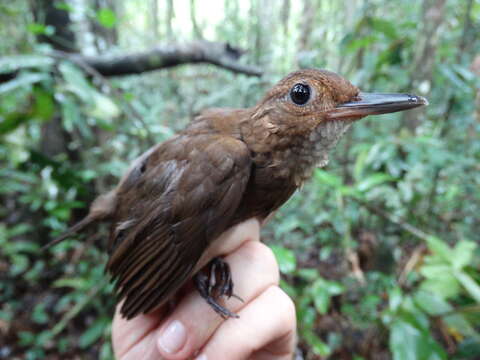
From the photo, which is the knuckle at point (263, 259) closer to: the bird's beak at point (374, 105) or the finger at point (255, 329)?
the finger at point (255, 329)

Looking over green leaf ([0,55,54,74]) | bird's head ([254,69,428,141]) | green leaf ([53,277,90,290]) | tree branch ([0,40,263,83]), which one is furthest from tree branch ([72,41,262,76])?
green leaf ([53,277,90,290])

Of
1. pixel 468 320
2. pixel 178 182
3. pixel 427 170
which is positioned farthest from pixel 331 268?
pixel 178 182

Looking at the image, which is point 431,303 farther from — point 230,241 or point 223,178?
point 223,178

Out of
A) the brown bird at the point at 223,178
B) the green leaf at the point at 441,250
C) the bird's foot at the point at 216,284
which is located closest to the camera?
the brown bird at the point at 223,178

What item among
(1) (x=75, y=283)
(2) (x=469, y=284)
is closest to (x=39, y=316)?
(1) (x=75, y=283)

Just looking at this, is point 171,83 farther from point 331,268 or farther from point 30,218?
point 331,268

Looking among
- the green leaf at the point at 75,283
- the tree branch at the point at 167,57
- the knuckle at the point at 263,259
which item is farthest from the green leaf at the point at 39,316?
the knuckle at the point at 263,259

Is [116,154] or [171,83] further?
[171,83]
